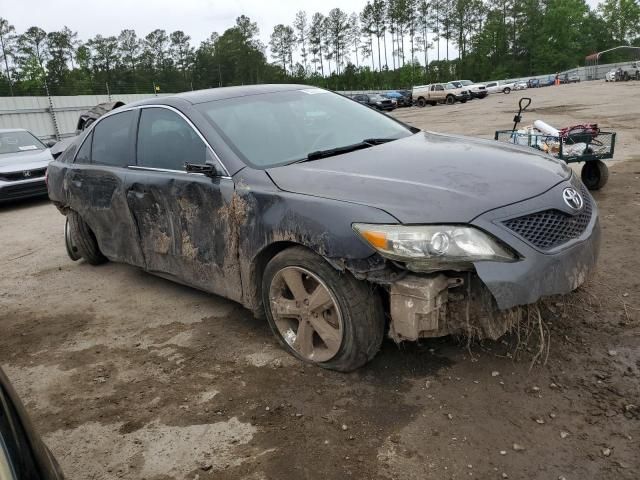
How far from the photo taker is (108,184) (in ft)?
14.7

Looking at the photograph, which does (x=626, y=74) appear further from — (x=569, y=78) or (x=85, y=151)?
(x=85, y=151)

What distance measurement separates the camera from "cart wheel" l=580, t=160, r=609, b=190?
707cm

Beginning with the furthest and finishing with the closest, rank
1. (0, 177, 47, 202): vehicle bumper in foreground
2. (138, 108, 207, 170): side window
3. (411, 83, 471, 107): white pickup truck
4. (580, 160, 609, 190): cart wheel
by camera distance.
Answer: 1. (411, 83, 471, 107): white pickup truck
2. (0, 177, 47, 202): vehicle bumper in foreground
3. (580, 160, 609, 190): cart wheel
4. (138, 108, 207, 170): side window

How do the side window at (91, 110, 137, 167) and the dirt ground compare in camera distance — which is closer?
the dirt ground

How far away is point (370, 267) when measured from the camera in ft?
8.89

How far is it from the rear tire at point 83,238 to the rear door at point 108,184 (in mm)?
178

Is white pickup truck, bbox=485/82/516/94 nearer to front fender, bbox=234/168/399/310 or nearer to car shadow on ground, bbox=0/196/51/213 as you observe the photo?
car shadow on ground, bbox=0/196/51/213

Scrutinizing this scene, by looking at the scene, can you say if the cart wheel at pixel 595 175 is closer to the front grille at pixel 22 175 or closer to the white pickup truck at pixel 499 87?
the front grille at pixel 22 175

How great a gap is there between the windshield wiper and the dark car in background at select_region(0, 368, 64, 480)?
228cm

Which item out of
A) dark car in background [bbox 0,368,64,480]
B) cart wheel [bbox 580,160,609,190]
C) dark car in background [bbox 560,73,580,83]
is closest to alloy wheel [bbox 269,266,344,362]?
dark car in background [bbox 0,368,64,480]

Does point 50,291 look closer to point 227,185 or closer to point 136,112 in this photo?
point 136,112

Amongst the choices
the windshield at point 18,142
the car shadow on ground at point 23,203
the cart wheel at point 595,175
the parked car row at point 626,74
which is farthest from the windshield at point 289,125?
the parked car row at point 626,74

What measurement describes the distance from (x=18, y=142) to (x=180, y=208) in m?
8.83

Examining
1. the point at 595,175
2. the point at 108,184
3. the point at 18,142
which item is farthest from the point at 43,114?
the point at 595,175
